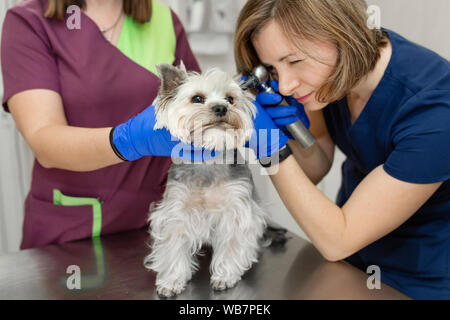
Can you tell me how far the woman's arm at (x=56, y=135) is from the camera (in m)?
1.18

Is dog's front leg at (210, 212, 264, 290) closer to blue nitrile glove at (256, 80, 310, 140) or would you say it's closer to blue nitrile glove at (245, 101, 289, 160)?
blue nitrile glove at (245, 101, 289, 160)

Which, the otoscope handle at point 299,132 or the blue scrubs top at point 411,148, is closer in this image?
the blue scrubs top at point 411,148

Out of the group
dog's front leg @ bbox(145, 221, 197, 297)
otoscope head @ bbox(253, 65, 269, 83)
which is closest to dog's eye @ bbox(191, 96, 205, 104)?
otoscope head @ bbox(253, 65, 269, 83)

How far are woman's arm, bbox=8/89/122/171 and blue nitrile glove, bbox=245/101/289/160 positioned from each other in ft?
1.36

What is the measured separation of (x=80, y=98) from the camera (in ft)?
4.34

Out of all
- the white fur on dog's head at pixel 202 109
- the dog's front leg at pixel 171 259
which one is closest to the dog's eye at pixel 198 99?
the white fur on dog's head at pixel 202 109


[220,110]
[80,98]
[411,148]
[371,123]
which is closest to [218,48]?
Result: [80,98]

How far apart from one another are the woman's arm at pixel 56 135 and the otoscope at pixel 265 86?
45cm

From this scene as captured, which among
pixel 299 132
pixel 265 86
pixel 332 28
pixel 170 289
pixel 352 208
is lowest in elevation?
pixel 170 289

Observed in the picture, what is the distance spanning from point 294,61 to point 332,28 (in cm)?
13

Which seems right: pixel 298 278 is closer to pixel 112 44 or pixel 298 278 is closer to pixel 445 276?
pixel 445 276

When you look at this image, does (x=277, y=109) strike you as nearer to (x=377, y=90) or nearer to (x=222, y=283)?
(x=377, y=90)

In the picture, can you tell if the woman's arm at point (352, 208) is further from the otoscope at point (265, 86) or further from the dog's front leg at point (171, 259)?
the dog's front leg at point (171, 259)
